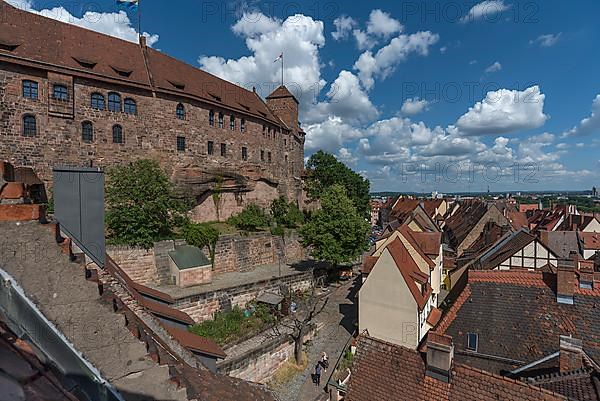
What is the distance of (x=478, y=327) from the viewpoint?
10.1m

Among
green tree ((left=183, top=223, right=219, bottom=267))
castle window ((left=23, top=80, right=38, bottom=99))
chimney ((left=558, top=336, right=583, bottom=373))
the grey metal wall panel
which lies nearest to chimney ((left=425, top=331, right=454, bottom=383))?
chimney ((left=558, top=336, right=583, bottom=373))

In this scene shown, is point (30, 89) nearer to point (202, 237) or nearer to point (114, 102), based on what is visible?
point (114, 102)

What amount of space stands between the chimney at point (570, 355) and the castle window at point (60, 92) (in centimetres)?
2753

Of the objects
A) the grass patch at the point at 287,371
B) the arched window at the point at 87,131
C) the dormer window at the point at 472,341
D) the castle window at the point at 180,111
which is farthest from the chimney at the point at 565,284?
the castle window at the point at 180,111

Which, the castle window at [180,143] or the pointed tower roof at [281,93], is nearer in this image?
the castle window at [180,143]

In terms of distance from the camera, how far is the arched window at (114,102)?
23616 mm

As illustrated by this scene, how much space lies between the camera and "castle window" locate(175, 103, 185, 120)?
27328 millimetres

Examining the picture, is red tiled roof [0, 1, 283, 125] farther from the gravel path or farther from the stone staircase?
the stone staircase

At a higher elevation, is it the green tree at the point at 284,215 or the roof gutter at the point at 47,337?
the roof gutter at the point at 47,337

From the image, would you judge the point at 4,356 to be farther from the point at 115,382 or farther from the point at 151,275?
the point at 151,275

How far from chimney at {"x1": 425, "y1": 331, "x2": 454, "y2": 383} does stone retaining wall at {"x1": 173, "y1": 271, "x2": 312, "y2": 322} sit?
38.3 ft

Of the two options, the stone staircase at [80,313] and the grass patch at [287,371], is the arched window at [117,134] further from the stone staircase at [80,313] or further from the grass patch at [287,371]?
the stone staircase at [80,313]

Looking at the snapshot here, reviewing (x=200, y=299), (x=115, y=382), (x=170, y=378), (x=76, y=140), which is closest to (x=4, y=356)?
(x=115, y=382)

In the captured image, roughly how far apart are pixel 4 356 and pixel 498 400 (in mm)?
7820
